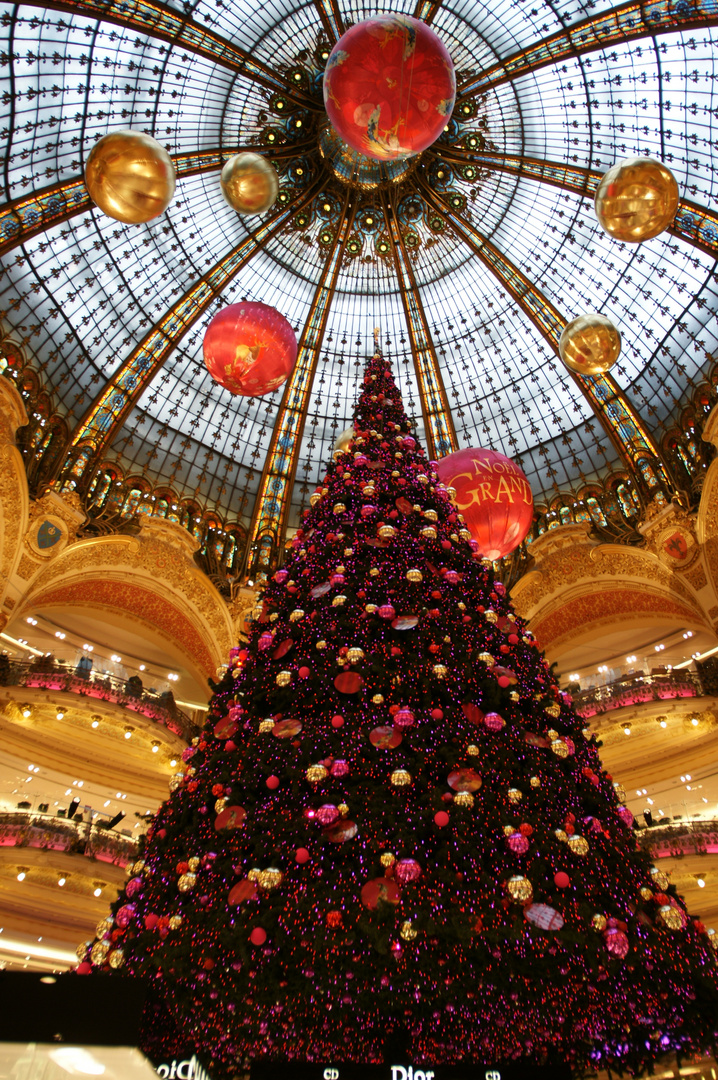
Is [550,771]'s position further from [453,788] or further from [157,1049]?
[157,1049]

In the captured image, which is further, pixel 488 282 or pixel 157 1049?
pixel 488 282

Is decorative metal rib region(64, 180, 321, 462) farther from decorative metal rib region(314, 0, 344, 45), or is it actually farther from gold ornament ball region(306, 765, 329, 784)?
gold ornament ball region(306, 765, 329, 784)

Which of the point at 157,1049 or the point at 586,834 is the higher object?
the point at 586,834

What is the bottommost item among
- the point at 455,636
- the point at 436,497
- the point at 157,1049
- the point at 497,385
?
the point at 157,1049

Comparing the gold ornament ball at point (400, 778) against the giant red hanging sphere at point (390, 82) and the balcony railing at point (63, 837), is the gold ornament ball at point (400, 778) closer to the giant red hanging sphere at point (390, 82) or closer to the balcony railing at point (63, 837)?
the giant red hanging sphere at point (390, 82)

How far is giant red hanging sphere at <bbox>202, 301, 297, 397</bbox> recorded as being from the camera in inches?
345

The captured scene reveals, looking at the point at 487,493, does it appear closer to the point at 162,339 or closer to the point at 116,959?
the point at 116,959

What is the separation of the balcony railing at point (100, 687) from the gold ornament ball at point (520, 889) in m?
12.4

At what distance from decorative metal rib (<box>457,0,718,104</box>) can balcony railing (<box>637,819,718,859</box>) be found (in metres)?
15.7

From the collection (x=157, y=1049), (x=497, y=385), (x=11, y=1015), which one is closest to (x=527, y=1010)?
(x=157, y=1049)

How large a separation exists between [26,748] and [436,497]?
13260 millimetres

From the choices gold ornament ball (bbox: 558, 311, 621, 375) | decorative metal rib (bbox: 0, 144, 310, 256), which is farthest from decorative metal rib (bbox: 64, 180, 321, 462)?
gold ornament ball (bbox: 558, 311, 621, 375)

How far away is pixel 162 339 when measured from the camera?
17266 mm

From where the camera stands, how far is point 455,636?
516 cm
